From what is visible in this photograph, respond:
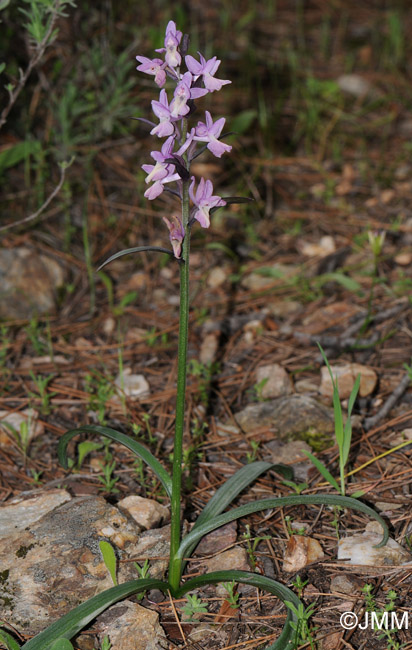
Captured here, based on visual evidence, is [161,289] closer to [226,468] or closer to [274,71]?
[226,468]

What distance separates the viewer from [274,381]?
112 inches

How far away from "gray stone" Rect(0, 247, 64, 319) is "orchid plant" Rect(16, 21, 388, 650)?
55.8 inches

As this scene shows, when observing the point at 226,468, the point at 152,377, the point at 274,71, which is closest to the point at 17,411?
the point at 152,377

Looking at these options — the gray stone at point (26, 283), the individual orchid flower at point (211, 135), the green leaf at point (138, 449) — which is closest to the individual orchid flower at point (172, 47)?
the individual orchid flower at point (211, 135)

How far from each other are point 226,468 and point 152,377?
25.3 inches

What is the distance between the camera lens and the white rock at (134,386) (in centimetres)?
289

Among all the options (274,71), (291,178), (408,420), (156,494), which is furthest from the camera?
(274,71)

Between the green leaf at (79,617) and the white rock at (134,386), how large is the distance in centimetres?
109

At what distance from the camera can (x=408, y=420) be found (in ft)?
8.55

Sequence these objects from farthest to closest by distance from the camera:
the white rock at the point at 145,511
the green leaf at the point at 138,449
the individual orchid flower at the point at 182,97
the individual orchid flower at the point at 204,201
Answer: the white rock at the point at 145,511 < the green leaf at the point at 138,449 < the individual orchid flower at the point at 204,201 < the individual orchid flower at the point at 182,97

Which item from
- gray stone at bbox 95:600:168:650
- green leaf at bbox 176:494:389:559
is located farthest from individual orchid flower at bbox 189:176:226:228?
gray stone at bbox 95:600:168:650

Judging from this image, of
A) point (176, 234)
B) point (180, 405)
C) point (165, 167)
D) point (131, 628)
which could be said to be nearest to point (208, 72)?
point (165, 167)

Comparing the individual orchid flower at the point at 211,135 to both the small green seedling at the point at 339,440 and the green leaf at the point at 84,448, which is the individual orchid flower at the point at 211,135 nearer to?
the small green seedling at the point at 339,440

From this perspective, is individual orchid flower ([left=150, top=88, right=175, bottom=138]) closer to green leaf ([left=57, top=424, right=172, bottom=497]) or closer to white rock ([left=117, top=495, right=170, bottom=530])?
green leaf ([left=57, top=424, right=172, bottom=497])
